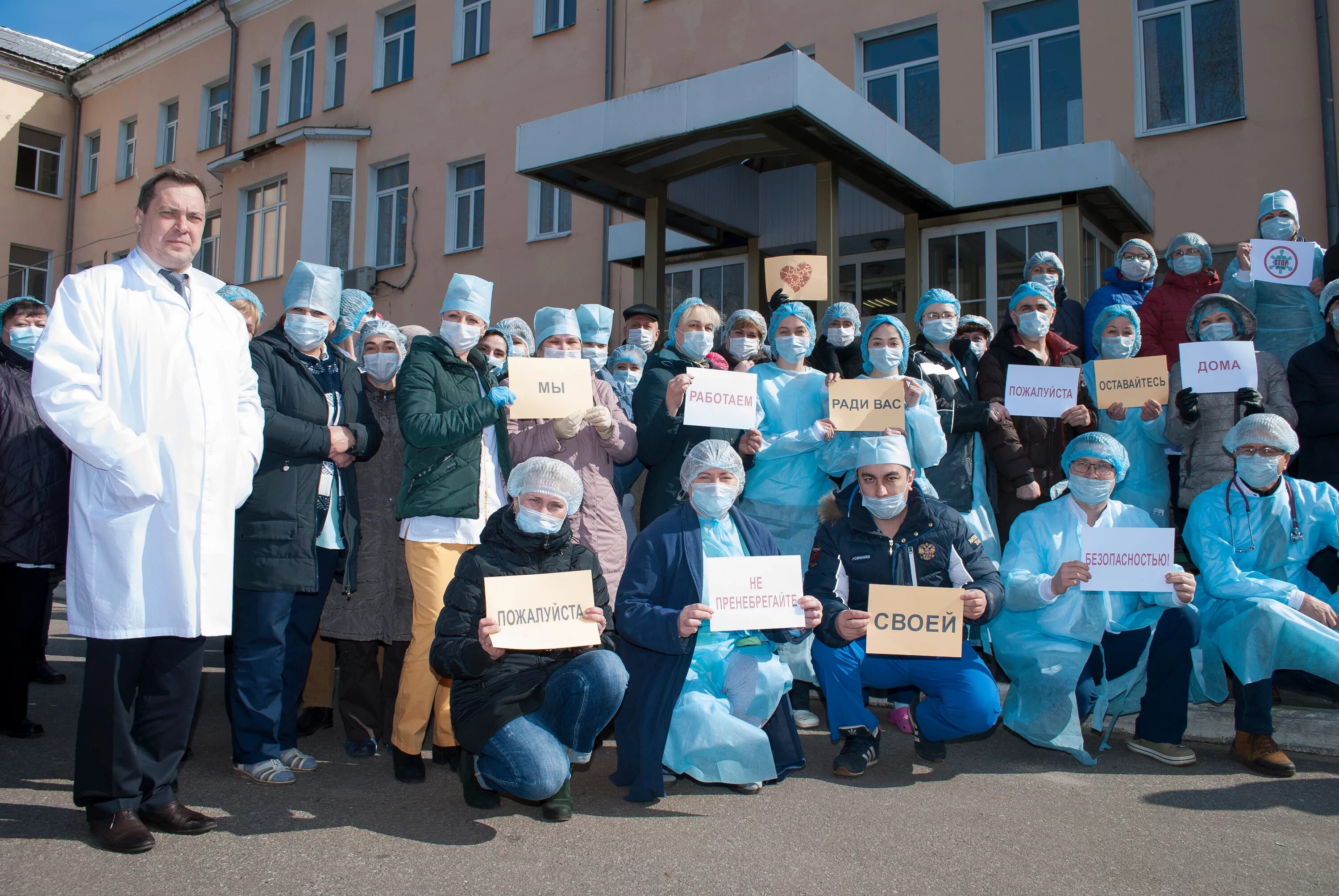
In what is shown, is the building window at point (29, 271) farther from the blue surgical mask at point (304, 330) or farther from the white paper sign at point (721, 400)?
the white paper sign at point (721, 400)

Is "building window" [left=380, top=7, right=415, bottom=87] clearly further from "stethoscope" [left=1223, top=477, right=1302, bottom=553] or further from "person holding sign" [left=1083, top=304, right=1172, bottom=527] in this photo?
"stethoscope" [left=1223, top=477, right=1302, bottom=553]

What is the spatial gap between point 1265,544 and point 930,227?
7679 mm

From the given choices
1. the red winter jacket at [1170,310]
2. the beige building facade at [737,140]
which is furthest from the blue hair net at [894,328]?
the beige building facade at [737,140]

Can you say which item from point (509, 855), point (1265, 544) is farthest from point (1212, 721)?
point (509, 855)

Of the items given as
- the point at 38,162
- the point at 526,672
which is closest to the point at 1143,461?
the point at 526,672

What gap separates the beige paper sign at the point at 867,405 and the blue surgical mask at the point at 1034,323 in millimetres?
1479

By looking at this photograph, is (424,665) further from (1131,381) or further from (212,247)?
(212,247)

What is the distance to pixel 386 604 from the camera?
16.3 feet

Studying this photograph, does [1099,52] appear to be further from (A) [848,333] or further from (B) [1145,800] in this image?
(B) [1145,800]

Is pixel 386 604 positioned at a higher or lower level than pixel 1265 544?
lower

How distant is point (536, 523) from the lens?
162 inches

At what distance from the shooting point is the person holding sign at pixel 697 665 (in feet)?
13.7

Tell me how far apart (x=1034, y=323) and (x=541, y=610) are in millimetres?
3891

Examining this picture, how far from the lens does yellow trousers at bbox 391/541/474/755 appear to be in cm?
444
